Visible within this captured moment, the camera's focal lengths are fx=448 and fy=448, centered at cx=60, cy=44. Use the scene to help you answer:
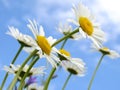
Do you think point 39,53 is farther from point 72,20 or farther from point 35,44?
point 72,20

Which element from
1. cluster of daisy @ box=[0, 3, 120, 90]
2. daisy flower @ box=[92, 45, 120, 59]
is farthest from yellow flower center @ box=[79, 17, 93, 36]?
daisy flower @ box=[92, 45, 120, 59]

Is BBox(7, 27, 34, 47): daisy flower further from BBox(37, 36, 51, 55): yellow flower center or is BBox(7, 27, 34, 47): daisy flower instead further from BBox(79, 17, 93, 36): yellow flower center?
BBox(79, 17, 93, 36): yellow flower center

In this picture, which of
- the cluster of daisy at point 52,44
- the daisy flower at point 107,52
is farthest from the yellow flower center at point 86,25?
the daisy flower at point 107,52

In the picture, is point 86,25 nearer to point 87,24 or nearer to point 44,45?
point 87,24

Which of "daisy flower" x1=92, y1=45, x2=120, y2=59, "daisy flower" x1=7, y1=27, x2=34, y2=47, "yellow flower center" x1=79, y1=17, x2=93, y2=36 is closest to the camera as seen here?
"daisy flower" x1=7, y1=27, x2=34, y2=47

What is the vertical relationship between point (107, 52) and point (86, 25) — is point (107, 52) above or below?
above

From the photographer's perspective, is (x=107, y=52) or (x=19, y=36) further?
(x=107, y=52)

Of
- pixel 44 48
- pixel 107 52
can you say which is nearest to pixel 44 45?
pixel 44 48

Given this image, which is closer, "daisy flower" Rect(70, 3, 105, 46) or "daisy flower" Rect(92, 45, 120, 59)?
"daisy flower" Rect(70, 3, 105, 46)

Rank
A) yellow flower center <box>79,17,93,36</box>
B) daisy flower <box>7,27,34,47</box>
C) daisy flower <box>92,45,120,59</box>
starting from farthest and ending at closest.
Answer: daisy flower <box>92,45,120,59</box> < yellow flower center <box>79,17,93,36</box> < daisy flower <box>7,27,34,47</box>
